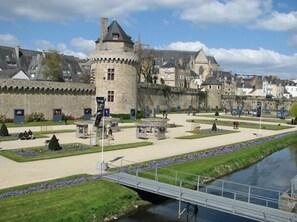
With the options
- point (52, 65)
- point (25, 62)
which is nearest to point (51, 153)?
point (52, 65)

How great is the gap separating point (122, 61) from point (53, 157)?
2893cm

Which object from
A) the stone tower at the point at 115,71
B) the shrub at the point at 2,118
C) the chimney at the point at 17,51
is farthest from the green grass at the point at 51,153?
the chimney at the point at 17,51

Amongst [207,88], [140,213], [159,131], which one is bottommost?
[140,213]

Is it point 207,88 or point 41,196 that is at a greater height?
point 207,88

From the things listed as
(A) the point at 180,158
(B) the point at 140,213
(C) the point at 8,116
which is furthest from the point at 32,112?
(B) the point at 140,213

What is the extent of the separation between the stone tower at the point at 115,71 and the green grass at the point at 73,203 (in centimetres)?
3286

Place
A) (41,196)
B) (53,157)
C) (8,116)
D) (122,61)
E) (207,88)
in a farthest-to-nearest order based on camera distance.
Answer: (207,88), (122,61), (8,116), (53,157), (41,196)

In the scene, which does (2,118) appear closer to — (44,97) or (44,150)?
(44,97)

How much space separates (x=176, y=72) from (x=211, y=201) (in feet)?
277

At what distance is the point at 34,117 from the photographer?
42.3 m

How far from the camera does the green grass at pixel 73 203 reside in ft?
40.8

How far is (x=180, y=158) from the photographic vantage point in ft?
74.1

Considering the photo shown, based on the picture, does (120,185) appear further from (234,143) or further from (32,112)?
(32,112)

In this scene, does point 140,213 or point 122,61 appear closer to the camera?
point 140,213
